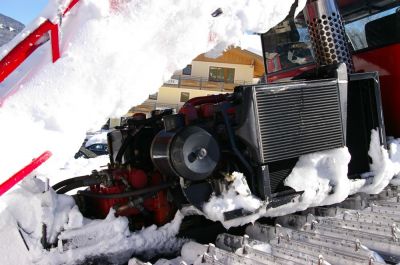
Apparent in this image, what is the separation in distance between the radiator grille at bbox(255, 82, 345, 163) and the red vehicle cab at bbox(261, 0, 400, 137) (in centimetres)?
102

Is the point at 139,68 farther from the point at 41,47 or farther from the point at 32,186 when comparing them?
the point at 32,186

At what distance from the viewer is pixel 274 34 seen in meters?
4.65

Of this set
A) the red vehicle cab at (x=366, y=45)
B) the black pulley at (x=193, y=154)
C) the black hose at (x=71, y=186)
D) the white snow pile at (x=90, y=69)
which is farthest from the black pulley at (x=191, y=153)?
the red vehicle cab at (x=366, y=45)

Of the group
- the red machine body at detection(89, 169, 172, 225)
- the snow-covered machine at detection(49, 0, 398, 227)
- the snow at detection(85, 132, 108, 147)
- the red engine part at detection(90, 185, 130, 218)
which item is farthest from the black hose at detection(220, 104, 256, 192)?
the snow at detection(85, 132, 108, 147)

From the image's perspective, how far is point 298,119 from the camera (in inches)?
111

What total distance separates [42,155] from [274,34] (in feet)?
10.4

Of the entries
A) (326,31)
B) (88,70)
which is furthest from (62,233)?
(326,31)

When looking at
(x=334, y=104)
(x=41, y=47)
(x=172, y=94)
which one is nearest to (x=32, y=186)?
(x=41, y=47)

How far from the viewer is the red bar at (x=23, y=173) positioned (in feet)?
6.67

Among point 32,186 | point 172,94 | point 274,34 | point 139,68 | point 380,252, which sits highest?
point 172,94

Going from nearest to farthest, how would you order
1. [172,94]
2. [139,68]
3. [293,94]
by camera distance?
[139,68] < [293,94] < [172,94]

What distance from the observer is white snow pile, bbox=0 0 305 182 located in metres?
2.08

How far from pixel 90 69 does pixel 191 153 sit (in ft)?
2.48

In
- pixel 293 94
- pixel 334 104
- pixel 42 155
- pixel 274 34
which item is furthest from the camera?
pixel 274 34
